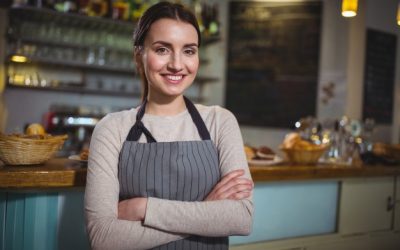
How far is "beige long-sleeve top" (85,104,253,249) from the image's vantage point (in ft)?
3.71

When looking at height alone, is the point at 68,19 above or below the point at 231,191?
above

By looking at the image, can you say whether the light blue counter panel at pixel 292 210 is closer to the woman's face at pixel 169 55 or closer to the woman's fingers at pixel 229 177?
the woman's fingers at pixel 229 177

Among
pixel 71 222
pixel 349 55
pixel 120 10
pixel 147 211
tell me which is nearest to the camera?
pixel 147 211

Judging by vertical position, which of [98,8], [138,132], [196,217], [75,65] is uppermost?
[98,8]

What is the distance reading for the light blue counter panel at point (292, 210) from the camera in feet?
6.40

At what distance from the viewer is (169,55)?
1.27 metres

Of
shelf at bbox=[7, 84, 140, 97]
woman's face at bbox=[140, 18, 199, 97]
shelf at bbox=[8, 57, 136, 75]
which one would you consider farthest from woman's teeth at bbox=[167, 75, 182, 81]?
shelf at bbox=[7, 84, 140, 97]

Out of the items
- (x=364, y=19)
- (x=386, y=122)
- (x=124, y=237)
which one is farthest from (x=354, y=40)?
(x=124, y=237)

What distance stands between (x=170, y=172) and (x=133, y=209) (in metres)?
0.16

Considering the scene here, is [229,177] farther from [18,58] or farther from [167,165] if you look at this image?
[18,58]

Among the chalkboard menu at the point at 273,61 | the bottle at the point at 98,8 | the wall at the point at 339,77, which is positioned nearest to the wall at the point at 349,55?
the wall at the point at 339,77

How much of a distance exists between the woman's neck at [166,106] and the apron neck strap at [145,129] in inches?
1.3

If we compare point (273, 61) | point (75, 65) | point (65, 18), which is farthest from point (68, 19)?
point (273, 61)

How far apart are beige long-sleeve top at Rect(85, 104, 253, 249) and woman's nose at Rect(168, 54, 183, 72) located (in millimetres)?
227
